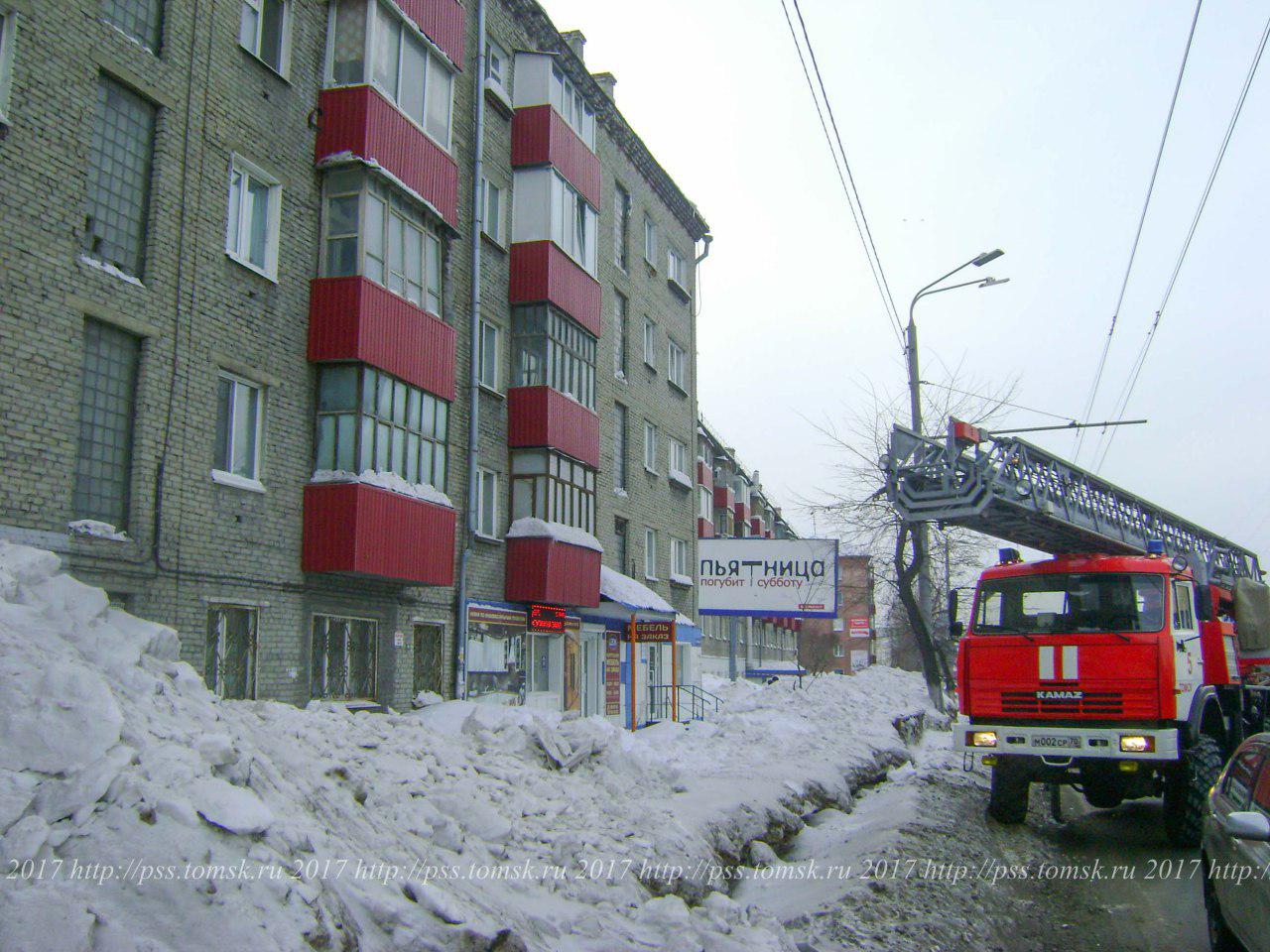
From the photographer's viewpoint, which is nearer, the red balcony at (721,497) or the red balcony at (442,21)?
the red balcony at (442,21)

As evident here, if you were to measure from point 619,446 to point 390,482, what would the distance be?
37.0 feet

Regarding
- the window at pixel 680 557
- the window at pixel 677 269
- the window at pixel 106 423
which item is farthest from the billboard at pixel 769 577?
the window at pixel 106 423

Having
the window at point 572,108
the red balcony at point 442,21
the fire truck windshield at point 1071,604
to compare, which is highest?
the window at point 572,108

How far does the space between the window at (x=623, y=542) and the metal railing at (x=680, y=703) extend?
283cm

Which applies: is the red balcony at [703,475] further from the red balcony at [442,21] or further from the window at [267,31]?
the window at [267,31]

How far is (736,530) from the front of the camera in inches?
2082

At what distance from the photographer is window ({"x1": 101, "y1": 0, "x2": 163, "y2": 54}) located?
1131cm

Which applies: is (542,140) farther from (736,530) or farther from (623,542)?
(736,530)

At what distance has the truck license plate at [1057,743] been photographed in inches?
416

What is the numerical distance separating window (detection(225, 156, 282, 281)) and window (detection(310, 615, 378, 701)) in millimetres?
4435

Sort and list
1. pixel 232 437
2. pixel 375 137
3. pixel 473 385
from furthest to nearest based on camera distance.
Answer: pixel 473 385 < pixel 375 137 < pixel 232 437

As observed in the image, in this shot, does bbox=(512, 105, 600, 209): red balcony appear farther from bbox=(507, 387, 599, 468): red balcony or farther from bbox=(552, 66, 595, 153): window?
bbox=(507, 387, 599, 468): red balcony

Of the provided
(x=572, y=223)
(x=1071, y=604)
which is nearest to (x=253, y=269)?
(x=572, y=223)

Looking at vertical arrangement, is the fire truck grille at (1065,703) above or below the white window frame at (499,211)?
below
